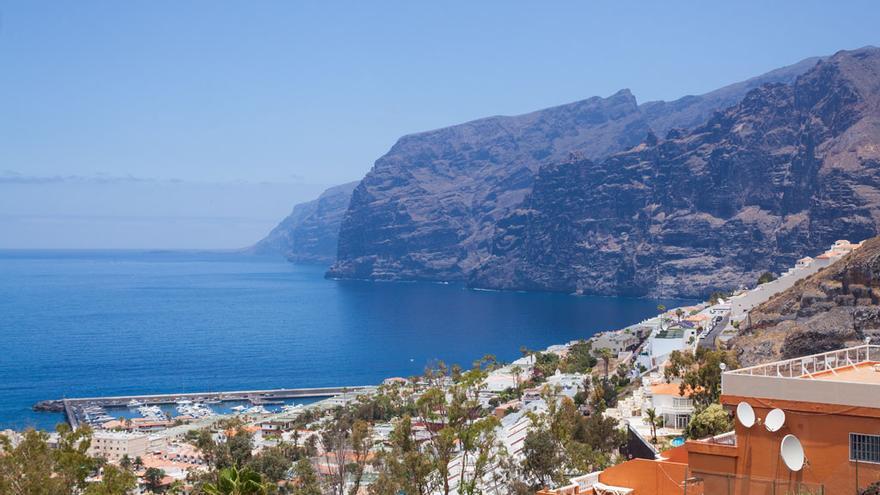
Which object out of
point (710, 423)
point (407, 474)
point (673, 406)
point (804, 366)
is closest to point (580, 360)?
point (673, 406)

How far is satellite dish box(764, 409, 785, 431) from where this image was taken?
13414 millimetres

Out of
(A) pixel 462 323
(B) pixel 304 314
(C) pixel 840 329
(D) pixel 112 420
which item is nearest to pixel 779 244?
(A) pixel 462 323

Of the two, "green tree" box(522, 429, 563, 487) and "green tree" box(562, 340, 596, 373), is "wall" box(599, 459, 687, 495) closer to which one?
"green tree" box(522, 429, 563, 487)

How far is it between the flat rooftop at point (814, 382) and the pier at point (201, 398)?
238 ft

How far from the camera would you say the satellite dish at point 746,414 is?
13.7m

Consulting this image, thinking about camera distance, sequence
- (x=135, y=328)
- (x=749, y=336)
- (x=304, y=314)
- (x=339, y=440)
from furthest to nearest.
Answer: (x=304, y=314) → (x=135, y=328) → (x=749, y=336) → (x=339, y=440)

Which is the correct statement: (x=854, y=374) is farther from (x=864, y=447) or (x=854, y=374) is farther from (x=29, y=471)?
(x=29, y=471)

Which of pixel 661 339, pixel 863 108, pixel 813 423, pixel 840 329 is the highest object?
pixel 863 108

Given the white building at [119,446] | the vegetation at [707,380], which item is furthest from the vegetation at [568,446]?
the white building at [119,446]

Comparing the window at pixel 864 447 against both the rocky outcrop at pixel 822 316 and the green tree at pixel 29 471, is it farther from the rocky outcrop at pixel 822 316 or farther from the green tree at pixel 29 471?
the rocky outcrop at pixel 822 316

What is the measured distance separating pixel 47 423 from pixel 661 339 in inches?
1957

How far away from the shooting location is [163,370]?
359 ft

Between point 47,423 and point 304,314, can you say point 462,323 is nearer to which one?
point 304,314

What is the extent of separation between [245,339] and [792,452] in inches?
5043
